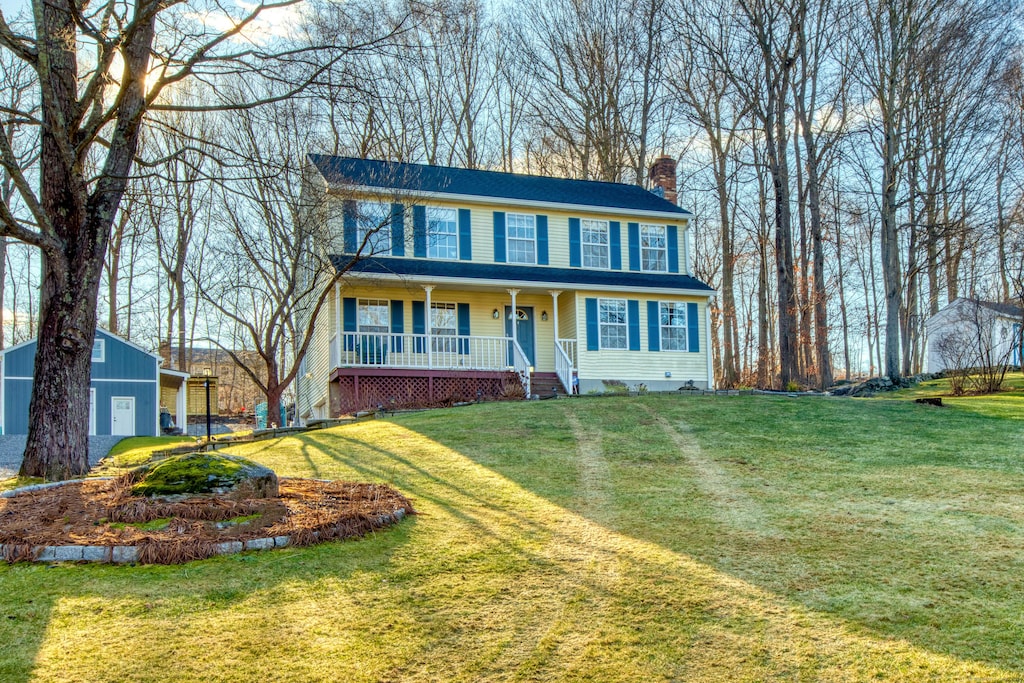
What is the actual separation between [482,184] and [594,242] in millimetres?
3434

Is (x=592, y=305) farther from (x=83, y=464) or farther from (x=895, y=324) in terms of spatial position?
(x=83, y=464)

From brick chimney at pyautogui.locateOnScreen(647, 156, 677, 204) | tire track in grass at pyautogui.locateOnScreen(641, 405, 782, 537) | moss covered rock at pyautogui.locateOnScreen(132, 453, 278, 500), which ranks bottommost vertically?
tire track in grass at pyautogui.locateOnScreen(641, 405, 782, 537)

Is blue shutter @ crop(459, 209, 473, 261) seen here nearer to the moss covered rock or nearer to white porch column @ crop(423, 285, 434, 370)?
white porch column @ crop(423, 285, 434, 370)

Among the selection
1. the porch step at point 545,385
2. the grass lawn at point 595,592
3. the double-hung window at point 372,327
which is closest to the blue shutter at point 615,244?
the porch step at point 545,385

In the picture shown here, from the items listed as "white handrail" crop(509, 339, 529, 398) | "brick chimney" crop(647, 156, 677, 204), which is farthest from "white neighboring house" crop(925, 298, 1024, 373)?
"white handrail" crop(509, 339, 529, 398)

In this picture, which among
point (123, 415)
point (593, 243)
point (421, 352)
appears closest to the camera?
point (421, 352)

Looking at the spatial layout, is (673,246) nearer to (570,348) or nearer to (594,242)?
(594,242)

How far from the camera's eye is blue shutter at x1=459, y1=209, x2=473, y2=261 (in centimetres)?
1975

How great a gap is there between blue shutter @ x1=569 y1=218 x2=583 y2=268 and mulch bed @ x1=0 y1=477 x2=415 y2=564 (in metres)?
14.6

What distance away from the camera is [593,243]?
21250 millimetres

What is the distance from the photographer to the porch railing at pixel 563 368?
18.8m

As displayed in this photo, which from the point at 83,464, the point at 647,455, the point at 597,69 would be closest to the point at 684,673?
Answer: the point at 647,455

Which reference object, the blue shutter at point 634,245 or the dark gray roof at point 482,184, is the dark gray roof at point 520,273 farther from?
the dark gray roof at point 482,184

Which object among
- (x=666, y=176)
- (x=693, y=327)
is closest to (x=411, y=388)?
(x=693, y=327)
